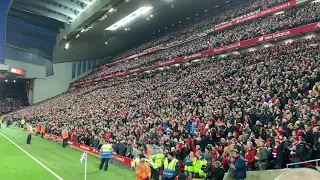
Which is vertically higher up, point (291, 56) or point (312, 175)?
point (291, 56)

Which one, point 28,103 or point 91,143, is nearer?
point 91,143

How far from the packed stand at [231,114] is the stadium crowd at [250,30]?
10.2ft

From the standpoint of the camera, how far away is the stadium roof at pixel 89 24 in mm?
44750

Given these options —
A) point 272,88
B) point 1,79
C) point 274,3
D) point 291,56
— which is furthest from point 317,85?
point 1,79

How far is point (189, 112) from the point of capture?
20.6 meters

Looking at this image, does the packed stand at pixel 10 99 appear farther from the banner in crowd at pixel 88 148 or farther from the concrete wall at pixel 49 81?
the banner in crowd at pixel 88 148

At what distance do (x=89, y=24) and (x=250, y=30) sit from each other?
25584 millimetres

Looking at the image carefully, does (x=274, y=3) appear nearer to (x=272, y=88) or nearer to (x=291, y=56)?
(x=291, y=56)

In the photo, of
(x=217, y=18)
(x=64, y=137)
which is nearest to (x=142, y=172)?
(x=64, y=137)

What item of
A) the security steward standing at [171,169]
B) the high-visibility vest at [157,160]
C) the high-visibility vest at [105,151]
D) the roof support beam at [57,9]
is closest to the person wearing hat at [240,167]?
the security steward standing at [171,169]

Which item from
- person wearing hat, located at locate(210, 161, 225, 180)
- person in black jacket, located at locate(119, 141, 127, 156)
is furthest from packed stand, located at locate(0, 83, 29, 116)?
person wearing hat, located at locate(210, 161, 225, 180)

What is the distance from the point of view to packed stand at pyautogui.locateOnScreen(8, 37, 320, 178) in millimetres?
10695

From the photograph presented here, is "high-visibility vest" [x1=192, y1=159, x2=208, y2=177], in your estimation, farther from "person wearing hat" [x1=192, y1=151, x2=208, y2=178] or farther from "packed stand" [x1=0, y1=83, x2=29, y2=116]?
"packed stand" [x1=0, y1=83, x2=29, y2=116]

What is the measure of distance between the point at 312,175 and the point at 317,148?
7.84m
